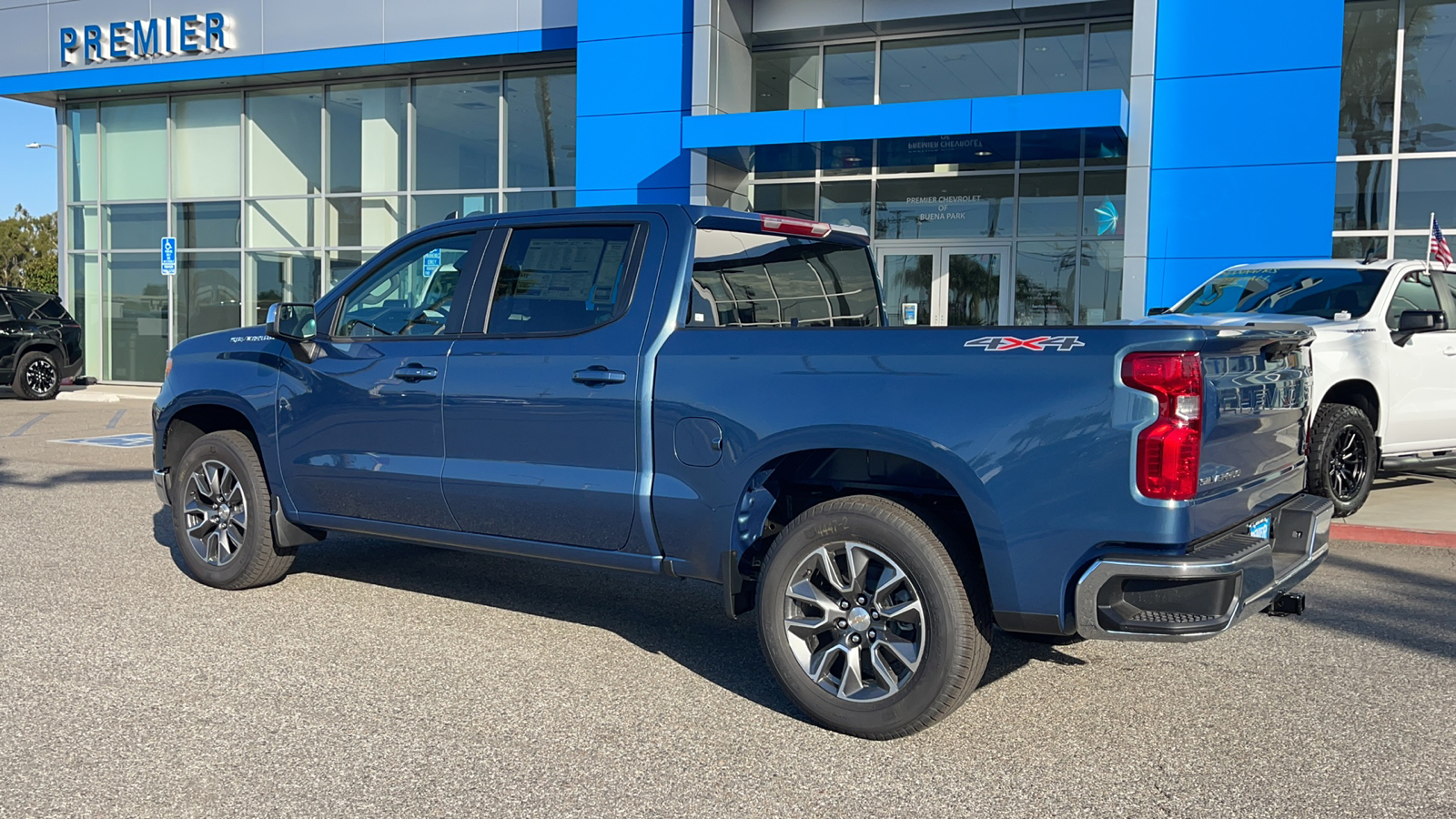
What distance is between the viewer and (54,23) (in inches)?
896

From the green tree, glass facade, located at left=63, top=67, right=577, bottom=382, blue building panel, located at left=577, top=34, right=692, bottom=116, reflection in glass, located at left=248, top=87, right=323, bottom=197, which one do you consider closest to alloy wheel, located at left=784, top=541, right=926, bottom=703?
blue building panel, located at left=577, top=34, right=692, bottom=116

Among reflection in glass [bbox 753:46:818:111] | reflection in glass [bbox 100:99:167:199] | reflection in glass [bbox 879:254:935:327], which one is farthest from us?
reflection in glass [bbox 100:99:167:199]

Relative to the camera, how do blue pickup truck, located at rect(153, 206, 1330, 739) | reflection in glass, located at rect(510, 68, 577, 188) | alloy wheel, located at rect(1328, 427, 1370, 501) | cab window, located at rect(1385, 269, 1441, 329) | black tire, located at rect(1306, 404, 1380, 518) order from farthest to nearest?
reflection in glass, located at rect(510, 68, 577, 188), cab window, located at rect(1385, 269, 1441, 329), alloy wheel, located at rect(1328, 427, 1370, 501), black tire, located at rect(1306, 404, 1380, 518), blue pickup truck, located at rect(153, 206, 1330, 739)

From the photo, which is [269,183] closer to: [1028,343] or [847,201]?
[847,201]

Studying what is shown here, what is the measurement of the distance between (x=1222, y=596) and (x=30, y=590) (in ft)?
19.0

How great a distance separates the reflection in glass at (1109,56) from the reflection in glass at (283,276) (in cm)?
1396

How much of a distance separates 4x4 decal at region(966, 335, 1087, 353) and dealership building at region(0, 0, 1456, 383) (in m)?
11.3

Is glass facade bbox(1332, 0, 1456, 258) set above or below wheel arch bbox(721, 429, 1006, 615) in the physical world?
above

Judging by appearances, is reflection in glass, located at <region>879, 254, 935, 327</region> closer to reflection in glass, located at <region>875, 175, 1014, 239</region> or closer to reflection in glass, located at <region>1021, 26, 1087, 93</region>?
reflection in glass, located at <region>875, 175, 1014, 239</region>

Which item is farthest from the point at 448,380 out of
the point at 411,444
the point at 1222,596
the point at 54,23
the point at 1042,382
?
the point at 54,23

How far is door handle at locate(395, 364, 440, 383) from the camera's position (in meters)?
5.58

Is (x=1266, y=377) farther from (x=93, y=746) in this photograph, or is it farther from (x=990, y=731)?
(x=93, y=746)

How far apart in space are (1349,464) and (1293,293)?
159cm

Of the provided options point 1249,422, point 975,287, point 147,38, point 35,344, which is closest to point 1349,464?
point 1249,422
